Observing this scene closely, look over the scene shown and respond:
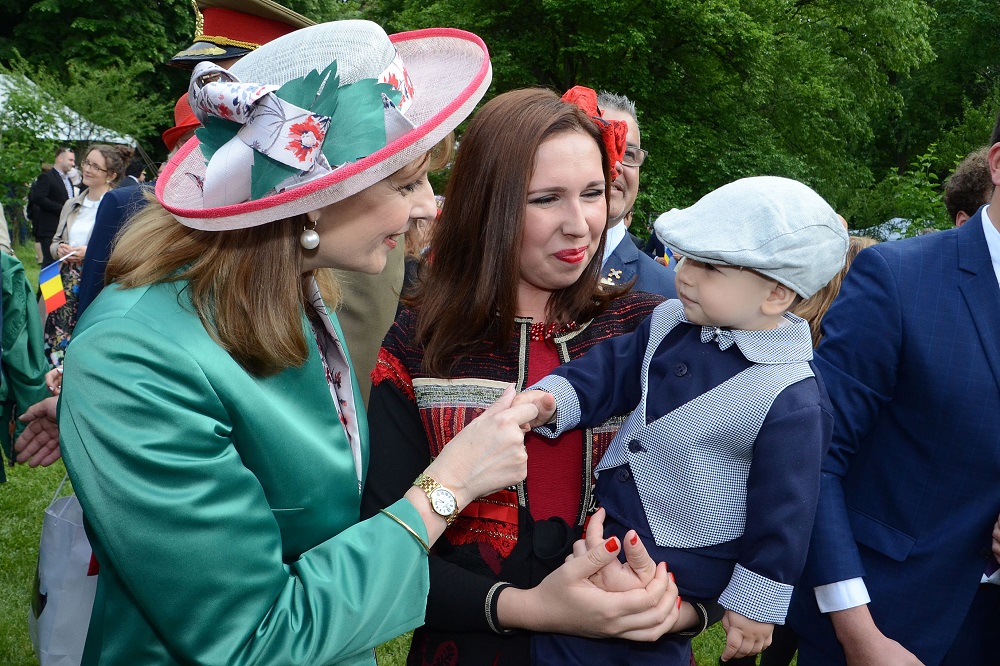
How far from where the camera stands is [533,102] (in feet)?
7.13

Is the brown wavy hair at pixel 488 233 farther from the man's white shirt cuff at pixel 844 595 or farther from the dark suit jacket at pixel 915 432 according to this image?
the man's white shirt cuff at pixel 844 595

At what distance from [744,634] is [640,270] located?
1984 millimetres

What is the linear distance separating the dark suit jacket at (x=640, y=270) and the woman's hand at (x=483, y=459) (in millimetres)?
1575

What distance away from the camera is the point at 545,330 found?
87.2 inches

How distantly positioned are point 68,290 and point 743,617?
812 centimetres

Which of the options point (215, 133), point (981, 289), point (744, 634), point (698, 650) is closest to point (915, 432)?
point (981, 289)

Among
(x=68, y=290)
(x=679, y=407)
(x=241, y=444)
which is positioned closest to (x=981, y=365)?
(x=679, y=407)

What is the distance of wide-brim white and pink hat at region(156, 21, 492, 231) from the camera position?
154cm

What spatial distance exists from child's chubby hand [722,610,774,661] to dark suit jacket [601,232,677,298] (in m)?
1.61

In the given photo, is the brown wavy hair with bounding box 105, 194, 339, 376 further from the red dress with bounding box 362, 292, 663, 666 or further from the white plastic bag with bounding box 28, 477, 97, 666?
the white plastic bag with bounding box 28, 477, 97, 666

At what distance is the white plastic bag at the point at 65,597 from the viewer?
7.47ft

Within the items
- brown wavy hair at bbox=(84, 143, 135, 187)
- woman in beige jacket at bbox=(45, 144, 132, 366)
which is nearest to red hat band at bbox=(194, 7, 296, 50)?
woman in beige jacket at bbox=(45, 144, 132, 366)

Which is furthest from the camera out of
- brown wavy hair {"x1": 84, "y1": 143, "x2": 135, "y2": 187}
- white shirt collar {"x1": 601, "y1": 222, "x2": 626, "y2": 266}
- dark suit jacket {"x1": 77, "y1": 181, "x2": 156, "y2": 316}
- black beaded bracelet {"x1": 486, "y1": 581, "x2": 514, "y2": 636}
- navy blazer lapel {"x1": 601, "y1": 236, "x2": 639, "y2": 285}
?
brown wavy hair {"x1": 84, "y1": 143, "x2": 135, "y2": 187}

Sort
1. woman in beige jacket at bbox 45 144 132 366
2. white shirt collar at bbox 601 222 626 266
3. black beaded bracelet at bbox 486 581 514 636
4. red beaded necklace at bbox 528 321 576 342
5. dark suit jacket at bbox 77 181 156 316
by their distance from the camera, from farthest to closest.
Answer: woman in beige jacket at bbox 45 144 132 366 < white shirt collar at bbox 601 222 626 266 < dark suit jacket at bbox 77 181 156 316 < red beaded necklace at bbox 528 321 576 342 < black beaded bracelet at bbox 486 581 514 636
